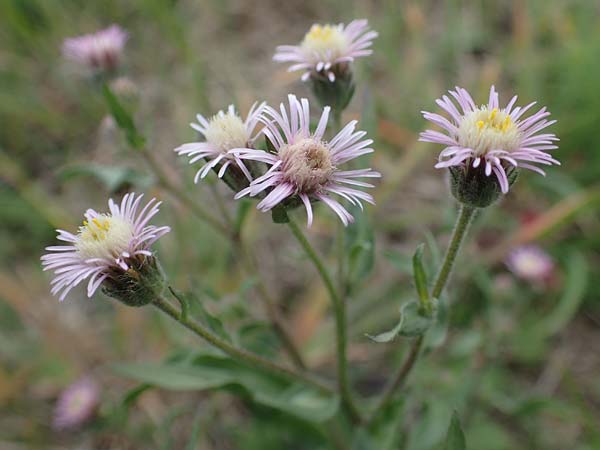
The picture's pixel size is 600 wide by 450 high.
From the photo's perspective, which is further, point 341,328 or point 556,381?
point 556,381

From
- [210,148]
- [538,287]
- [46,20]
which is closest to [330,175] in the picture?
[210,148]

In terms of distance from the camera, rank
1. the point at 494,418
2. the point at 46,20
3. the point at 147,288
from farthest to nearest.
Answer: the point at 46,20
the point at 494,418
the point at 147,288

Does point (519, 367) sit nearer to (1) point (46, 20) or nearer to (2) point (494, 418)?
(2) point (494, 418)

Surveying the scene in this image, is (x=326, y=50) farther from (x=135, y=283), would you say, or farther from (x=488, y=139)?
(x=135, y=283)

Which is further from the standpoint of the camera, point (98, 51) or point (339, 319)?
point (98, 51)

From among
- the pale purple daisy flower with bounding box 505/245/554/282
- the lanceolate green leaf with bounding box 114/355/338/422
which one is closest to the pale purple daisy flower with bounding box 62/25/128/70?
the lanceolate green leaf with bounding box 114/355/338/422

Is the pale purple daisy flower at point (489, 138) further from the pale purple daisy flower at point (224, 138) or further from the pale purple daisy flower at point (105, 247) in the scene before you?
the pale purple daisy flower at point (105, 247)

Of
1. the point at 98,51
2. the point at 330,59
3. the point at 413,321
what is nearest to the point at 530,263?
the point at 413,321
